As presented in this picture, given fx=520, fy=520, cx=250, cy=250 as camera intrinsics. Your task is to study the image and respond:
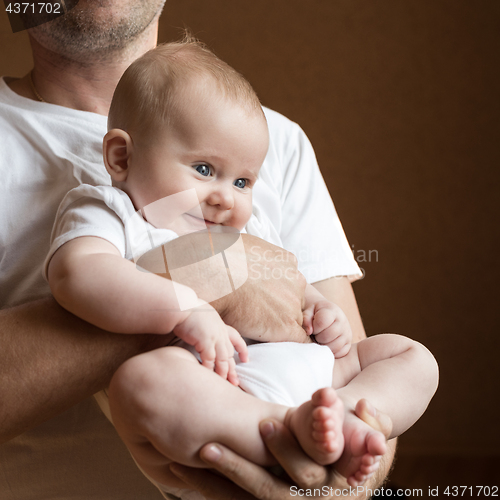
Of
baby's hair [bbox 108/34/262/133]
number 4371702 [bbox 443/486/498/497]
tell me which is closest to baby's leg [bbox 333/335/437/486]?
baby's hair [bbox 108/34/262/133]

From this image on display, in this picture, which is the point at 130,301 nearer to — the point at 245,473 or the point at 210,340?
the point at 210,340

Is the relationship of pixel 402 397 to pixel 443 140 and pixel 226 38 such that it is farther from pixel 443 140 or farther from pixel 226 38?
pixel 226 38

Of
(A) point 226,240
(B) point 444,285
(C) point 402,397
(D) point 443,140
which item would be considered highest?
(A) point 226,240

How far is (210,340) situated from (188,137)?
26 centimetres

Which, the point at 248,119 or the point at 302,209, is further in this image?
the point at 302,209

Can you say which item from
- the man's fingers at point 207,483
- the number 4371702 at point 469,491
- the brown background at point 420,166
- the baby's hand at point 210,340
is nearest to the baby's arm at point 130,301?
the baby's hand at point 210,340

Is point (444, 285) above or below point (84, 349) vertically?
below

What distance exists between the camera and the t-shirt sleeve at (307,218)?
3.25ft

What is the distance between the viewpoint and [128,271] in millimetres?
540

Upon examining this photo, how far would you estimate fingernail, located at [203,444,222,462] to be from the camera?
495 millimetres

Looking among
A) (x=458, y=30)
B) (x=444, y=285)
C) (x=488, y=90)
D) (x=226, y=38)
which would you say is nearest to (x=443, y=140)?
(x=488, y=90)

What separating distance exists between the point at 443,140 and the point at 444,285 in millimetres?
600

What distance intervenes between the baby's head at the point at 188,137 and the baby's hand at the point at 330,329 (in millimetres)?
168

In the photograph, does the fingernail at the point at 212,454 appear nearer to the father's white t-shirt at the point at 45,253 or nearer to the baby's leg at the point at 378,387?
the baby's leg at the point at 378,387
